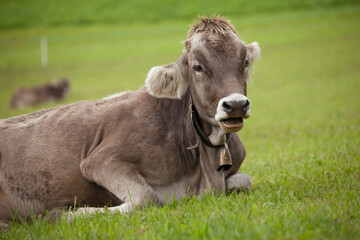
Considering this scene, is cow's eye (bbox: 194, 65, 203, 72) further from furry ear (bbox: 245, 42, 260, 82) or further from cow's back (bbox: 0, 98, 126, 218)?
cow's back (bbox: 0, 98, 126, 218)

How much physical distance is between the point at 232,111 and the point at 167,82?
125 cm

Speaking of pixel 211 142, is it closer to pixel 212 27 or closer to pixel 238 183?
pixel 238 183

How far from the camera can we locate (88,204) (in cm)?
550

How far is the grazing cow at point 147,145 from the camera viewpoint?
506cm

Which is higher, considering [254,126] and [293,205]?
[293,205]

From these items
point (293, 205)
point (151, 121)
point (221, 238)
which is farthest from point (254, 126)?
point (221, 238)

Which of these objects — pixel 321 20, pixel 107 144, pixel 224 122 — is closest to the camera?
pixel 224 122

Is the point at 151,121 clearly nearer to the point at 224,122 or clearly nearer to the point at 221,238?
the point at 224,122

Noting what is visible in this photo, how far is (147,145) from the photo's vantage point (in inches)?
210

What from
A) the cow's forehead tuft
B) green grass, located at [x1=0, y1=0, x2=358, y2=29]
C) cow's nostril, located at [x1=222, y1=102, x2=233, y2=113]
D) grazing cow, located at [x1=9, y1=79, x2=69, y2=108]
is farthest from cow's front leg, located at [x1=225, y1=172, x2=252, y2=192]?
green grass, located at [x1=0, y1=0, x2=358, y2=29]

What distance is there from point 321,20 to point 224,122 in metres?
38.4

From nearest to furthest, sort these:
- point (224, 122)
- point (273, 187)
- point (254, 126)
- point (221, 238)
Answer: point (221, 238), point (224, 122), point (273, 187), point (254, 126)

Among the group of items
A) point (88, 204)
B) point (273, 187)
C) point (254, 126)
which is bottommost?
point (254, 126)

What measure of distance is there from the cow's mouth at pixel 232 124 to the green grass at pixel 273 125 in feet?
2.48
